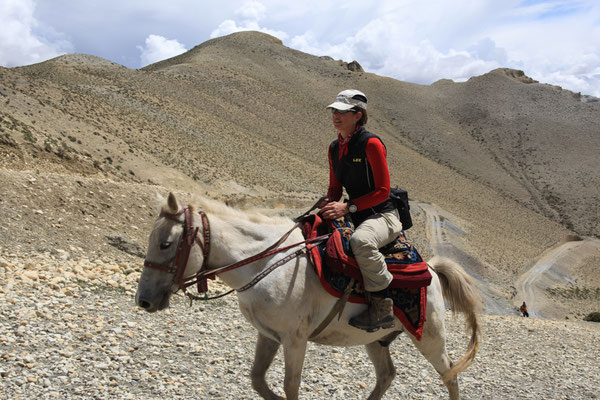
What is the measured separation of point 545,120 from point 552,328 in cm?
9968

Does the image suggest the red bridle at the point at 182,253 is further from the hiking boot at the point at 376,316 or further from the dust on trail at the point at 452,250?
the dust on trail at the point at 452,250

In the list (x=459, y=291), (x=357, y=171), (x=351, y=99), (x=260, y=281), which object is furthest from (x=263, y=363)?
(x=351, y=99)

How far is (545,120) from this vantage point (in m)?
100

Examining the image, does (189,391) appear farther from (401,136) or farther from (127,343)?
(401,136)

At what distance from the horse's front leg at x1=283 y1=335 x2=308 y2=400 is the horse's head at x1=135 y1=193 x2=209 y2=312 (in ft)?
3.96

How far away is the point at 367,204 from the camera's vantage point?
4859mm

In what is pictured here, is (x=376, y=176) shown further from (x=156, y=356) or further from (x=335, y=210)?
(x=156, y=356)

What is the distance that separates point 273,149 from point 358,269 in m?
50.6

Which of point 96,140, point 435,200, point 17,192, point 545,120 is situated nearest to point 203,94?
point 435,200

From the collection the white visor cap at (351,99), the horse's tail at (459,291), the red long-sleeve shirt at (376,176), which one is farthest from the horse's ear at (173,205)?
the horse's tail at (459,291)

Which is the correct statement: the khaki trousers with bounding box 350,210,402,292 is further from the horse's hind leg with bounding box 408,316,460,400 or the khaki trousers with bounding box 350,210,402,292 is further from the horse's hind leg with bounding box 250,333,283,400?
the horse's hind leg with bounding box 250,333,283,400

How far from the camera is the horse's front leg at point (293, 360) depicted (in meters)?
4.48

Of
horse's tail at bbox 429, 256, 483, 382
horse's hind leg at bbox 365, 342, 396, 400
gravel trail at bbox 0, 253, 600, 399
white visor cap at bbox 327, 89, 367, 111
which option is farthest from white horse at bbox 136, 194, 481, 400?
gravel trail at bbox 0, 253, 600, 399

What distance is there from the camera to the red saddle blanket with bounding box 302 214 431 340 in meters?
4.67
